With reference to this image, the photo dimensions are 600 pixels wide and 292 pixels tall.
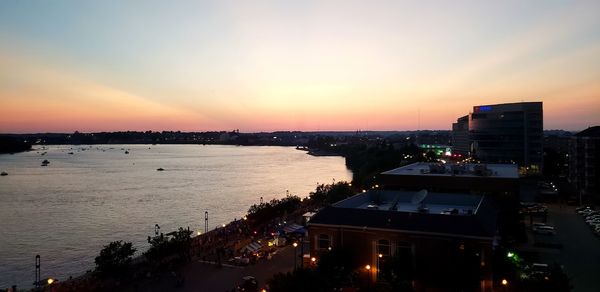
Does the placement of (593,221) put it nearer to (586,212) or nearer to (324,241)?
(586,212)

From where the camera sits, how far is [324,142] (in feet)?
459

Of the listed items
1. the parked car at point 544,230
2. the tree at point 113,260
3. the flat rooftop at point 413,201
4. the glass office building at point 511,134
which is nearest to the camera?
the flat rooftop at point 413,201

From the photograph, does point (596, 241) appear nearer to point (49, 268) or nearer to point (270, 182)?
point (49, 268)

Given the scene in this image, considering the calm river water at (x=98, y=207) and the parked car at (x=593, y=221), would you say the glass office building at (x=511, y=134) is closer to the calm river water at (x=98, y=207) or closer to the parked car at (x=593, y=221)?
the calm river water at (x=98, y=207)

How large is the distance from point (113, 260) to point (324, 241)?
7350 mm

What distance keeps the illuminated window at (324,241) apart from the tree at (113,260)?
23.0ft

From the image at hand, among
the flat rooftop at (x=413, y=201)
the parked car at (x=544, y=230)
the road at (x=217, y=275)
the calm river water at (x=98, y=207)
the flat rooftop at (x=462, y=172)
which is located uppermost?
the flat rooftop at (x=462, y=172)

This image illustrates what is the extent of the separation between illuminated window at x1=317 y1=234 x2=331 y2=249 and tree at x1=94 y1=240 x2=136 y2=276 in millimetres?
7001

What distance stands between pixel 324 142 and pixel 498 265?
129 meters

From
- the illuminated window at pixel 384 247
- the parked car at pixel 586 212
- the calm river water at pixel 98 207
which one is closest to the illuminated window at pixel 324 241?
the illuminated window at pixel 384 247

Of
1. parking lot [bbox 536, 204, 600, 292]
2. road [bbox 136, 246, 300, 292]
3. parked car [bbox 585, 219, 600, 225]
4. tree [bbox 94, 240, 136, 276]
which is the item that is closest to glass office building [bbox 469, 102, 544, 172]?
parking lot [bbox 536, 204, 600, 292]

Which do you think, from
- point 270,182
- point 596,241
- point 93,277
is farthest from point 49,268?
point 270,182

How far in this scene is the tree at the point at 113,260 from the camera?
14.9 m

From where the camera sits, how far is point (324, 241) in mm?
12391
